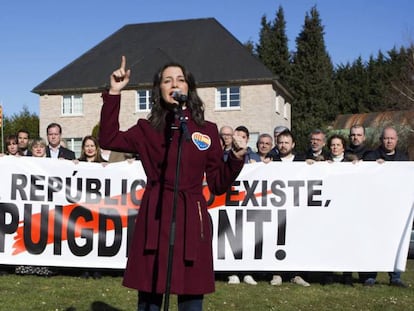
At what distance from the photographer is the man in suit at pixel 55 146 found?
8.31 metres

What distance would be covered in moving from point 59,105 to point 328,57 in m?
34.6

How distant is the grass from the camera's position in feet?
20.3

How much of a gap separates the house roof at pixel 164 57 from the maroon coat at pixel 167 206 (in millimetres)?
32413

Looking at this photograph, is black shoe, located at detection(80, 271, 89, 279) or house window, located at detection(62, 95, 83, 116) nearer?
black shoe, located at detection(80, 271, 89, 279)

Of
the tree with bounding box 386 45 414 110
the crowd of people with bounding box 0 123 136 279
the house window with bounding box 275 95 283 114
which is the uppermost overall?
the tree with bounding box 386 45 414 110

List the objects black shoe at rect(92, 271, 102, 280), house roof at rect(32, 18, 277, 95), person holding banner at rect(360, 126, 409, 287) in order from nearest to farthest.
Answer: person holding banner at rect(360, 126, 409, 287)
black shoe at rect(92, 271, 102, 280)
house roof at rect(32, 18, 277, 95)

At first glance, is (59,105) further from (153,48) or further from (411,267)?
(411,267)

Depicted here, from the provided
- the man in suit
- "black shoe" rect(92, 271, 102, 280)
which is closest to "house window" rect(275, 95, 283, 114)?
the man in suit

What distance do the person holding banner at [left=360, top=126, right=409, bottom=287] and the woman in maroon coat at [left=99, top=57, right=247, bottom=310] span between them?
16.0 ft

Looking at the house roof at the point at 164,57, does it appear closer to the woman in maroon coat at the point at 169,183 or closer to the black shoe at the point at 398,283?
the black shoe at the point at 398,283

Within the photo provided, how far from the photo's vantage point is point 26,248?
7824 mm

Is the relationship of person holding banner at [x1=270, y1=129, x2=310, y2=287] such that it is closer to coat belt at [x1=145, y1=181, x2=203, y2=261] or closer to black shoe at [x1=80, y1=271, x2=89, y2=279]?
black shoe at [x1=80, y1=271, x2=89, y2=279]

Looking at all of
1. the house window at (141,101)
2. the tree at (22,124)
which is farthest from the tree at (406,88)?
the tree at (22,124)

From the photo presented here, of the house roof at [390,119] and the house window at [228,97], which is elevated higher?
the house window at [228,97]
